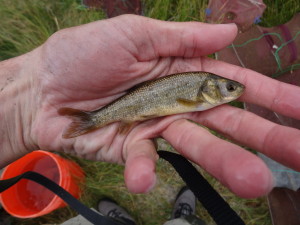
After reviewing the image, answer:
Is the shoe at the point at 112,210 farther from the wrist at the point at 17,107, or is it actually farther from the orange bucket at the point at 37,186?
the wrist at the point at 17,107

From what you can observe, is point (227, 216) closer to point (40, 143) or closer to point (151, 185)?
point (151, 185)

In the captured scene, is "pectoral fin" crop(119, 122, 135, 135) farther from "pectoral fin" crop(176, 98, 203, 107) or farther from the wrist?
the wrist

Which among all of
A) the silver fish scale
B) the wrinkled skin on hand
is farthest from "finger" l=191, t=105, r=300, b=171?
the silver fish scale

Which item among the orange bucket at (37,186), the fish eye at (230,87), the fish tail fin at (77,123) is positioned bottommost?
the orange bucket at (37,186)

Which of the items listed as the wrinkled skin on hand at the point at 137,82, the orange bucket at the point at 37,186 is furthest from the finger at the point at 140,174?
the orange bucket at the point at 37,186

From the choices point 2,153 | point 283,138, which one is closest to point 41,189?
point 2,153

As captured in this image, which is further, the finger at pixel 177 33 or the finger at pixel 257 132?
the finger at pixel 177 33
